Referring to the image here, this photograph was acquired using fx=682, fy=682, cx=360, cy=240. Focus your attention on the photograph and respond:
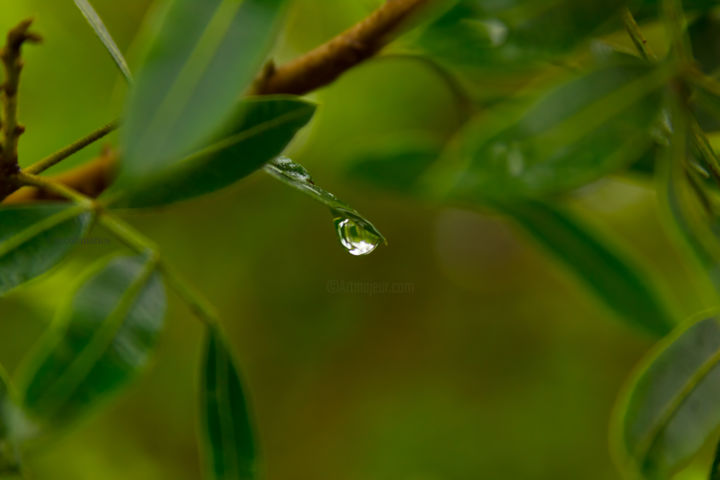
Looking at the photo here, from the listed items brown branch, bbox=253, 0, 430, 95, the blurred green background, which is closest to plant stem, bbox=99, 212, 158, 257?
brown branch, bbox=253, 0, 430, 95

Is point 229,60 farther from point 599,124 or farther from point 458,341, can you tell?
point 458,341

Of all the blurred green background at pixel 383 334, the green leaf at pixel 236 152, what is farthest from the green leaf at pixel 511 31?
the blurred green background at pixel 383 334

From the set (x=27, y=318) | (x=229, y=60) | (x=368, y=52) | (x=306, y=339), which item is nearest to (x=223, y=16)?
(x=229, y=60)

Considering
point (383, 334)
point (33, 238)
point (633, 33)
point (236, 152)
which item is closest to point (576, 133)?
point (633, 33)

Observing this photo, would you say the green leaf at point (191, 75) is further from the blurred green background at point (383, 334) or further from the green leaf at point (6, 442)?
the blurred green background at point (383, 334)

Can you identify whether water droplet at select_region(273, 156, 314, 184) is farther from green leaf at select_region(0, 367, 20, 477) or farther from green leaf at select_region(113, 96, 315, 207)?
green leaf at select_region(0, 367, 20, 477)

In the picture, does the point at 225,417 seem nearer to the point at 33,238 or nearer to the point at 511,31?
the point at 33,238

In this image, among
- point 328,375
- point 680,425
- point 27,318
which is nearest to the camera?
point 680,425

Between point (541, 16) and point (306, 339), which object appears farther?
point (306, 339)
